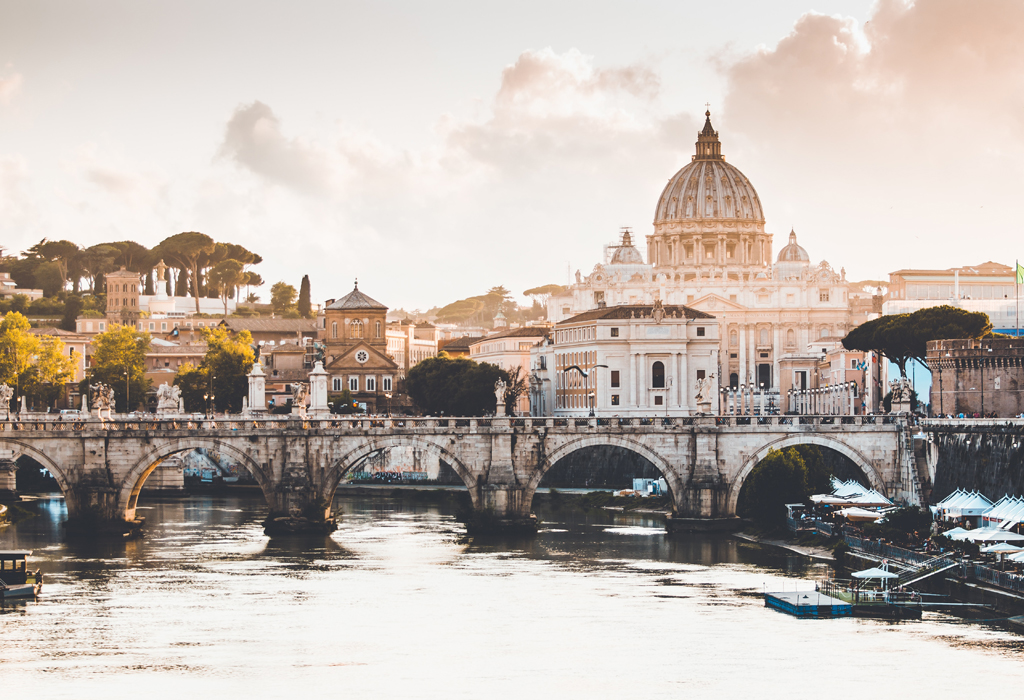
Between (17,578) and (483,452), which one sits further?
(483,452)

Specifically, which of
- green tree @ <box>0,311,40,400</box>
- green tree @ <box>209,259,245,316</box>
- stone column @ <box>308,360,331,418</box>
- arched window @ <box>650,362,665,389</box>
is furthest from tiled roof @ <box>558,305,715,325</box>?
green tree @ <box>209,259,245,316</box>

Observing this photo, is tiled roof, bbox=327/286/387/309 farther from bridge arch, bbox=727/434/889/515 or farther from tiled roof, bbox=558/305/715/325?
bridge arch, bbox=727/434/889/515

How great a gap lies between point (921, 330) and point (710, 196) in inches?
3369

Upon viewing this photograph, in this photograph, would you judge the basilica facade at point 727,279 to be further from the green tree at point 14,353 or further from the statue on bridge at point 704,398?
the statue on bridge at point 704,398

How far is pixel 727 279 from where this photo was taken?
5950 inches

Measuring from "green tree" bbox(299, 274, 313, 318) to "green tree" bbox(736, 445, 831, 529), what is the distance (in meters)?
109

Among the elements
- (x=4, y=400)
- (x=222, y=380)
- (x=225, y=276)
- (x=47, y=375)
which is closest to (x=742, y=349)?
(x=222, y=380)

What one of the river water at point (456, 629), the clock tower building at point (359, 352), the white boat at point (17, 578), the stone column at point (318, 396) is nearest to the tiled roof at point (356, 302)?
the clock tower building at point (359, 352)

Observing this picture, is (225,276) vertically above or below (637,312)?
above

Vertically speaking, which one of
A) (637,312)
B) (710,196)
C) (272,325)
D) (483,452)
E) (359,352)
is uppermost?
(710,196)

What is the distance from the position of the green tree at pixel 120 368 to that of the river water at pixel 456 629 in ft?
152

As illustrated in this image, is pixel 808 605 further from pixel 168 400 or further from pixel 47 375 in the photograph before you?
pixel 47 375

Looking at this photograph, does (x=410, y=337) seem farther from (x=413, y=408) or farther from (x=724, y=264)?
(x=413, y=408)

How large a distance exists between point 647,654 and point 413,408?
72.8 metres
